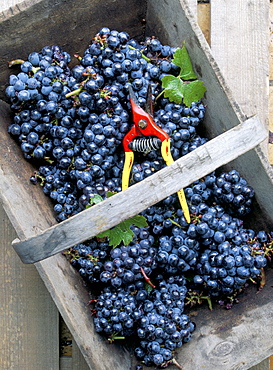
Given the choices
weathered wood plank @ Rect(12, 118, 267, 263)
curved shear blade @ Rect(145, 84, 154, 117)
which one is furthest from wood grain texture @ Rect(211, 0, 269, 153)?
weathered wood plank @ Rect(12, 118, 267, 263)

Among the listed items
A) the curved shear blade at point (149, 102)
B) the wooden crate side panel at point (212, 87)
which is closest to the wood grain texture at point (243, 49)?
the wooden crate side panel at point (212, 87)

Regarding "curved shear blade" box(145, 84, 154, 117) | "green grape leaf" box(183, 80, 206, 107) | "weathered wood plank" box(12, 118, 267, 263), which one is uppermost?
"curved shear blade" box(145, 84, 154, 117)

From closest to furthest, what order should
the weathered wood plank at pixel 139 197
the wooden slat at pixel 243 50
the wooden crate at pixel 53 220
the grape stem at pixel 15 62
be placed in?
the weathered wood plank at pixel 139 197, the wooden crate at pixel 53 220, the grape stem at pixel 15 62, the wooden slat at pixel 243 50

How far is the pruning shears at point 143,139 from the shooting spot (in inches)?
53.6

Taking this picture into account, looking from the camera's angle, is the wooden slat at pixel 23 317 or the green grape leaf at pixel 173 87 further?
the wooden slat at pixel 23 317

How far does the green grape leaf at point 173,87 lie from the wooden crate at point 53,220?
0.09 m

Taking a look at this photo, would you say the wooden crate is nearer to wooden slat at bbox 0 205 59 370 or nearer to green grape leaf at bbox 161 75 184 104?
green grape leaf at bbox 161 75 184 104

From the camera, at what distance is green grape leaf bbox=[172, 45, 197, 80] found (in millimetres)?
1454

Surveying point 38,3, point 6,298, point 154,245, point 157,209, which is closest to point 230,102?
point 157,209

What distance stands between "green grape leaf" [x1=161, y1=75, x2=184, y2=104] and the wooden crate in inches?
3.6

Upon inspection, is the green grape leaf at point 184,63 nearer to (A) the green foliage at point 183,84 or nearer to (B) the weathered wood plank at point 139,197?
(A) the green foliage at point 183,84

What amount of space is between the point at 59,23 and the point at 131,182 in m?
0.61

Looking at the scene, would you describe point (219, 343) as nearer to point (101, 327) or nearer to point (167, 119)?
point (101, 327)

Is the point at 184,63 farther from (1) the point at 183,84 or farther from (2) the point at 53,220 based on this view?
(2) the point at 53,220
